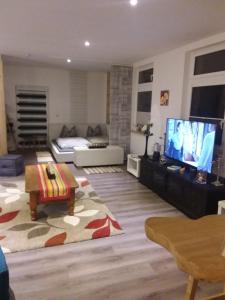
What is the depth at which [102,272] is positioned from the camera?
2.21 metres

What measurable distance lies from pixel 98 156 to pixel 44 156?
180cm

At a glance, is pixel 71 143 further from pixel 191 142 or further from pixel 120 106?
pixel 191 142

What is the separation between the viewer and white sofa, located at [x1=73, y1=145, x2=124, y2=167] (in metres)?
5.69

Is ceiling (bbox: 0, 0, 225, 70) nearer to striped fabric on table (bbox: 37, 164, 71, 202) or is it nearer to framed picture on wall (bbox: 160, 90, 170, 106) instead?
framed picture on wall (bbox: 160, 90, 170, 106)

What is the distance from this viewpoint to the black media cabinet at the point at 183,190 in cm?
305

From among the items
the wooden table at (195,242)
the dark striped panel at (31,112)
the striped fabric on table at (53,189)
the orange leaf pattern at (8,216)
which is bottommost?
the orange leaf pattern at (8,216)

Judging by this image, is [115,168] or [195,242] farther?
[115,168]

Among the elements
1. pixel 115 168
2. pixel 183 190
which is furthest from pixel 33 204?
pixel 115 168

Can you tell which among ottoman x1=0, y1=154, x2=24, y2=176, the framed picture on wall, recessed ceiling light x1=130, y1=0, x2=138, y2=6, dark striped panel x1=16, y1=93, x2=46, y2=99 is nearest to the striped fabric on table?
ottoman x1=0, y1=154, x2=24, y2=176

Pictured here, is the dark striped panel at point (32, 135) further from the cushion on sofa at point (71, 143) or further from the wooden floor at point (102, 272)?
the wooden floor at point (102, 272)

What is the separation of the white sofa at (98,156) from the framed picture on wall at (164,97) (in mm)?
1703

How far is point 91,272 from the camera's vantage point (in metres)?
2.20

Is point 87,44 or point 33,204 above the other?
point 87,44

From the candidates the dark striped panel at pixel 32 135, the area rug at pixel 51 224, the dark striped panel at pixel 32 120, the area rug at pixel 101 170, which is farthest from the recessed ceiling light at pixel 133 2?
the dark striped panel at pixel 32 135
